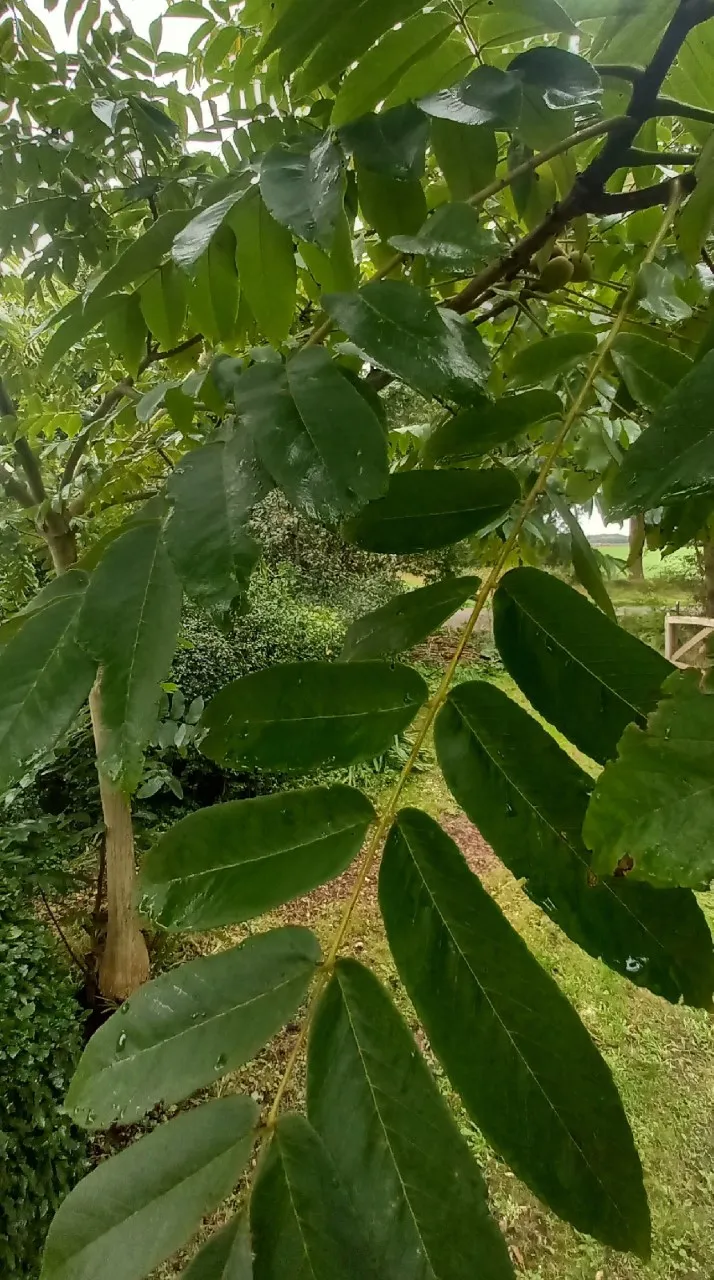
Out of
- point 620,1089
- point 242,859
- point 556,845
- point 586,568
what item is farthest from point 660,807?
point 620,1089

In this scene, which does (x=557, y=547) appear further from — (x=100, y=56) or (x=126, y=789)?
(x=100, y=56)

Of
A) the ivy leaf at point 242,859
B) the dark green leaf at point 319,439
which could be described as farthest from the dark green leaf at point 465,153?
the ivy leaf at point 242,859

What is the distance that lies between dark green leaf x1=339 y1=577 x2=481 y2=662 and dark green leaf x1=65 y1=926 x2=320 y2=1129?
0.16m

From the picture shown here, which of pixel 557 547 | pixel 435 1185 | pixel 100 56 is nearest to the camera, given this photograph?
pixel 435 1185

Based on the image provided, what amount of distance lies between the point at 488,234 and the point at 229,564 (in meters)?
0.28

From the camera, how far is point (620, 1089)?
1.67 metres

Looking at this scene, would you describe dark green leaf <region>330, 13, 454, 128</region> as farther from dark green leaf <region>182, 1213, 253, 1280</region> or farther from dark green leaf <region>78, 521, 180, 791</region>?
dark green leaf <region>182, 1213, 253, 1280</region>

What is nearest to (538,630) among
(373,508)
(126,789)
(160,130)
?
(373,508)

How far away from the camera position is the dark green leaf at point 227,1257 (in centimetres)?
27

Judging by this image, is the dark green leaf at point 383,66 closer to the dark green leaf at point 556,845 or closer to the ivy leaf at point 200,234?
the ivy leaf at point 200,234

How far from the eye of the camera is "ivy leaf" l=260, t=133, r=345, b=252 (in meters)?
0.38

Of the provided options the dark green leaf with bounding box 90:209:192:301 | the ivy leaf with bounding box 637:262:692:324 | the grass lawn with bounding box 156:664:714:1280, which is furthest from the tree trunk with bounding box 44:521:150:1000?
the ivy leaf with bounding box 637:262:692:324

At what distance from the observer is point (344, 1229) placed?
267mm

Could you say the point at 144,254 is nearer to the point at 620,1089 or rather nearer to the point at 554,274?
the point at 554,274
